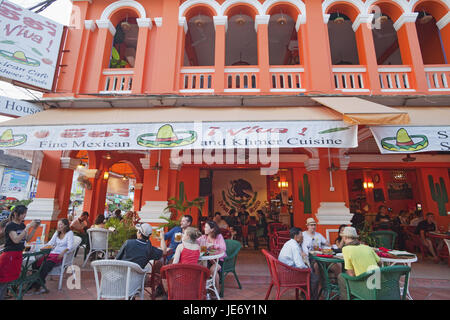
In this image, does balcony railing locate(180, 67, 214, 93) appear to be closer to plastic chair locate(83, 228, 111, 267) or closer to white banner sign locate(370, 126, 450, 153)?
white banner sign locate(370, 126, 450, 153)

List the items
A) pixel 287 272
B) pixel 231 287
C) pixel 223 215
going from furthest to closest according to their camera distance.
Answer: pixel 223 215, pixel 231 287, pixel 287 272

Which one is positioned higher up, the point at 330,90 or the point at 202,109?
the point at 330,90

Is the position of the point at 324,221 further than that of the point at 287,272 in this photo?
Yes

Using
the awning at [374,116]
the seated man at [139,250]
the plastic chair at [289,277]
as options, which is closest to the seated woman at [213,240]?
the plastic chair at [289,277]

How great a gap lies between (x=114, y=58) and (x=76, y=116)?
3.00 metres

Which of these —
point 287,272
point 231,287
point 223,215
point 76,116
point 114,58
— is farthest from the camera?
point 223,215

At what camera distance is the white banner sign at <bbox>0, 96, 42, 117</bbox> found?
5121mm

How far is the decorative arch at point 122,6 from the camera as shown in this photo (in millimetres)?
6578

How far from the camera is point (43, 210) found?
5.82 m

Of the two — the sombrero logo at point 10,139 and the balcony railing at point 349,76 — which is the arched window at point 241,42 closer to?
the balcony railing at point 349,76

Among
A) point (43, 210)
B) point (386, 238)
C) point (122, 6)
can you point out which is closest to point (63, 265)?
point (43, 210)

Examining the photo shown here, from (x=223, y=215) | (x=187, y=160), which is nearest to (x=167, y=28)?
(x=187, y=160)

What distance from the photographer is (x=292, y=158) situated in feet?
27.2

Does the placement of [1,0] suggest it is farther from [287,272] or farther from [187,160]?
[287,272]
